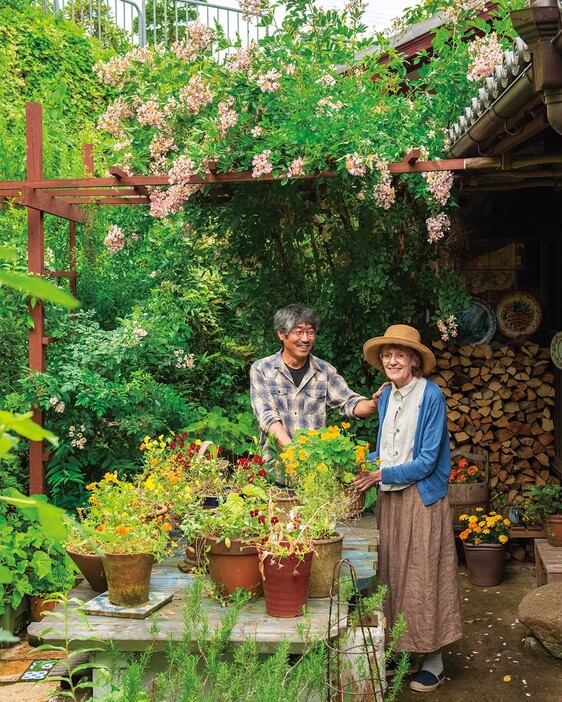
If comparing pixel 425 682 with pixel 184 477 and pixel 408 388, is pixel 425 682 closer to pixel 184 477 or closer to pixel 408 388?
pixel 408 388

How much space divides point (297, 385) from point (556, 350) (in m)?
2.58

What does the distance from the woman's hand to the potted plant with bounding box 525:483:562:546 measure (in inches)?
98.9

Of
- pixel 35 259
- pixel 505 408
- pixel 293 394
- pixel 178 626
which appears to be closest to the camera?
pixel 178 626

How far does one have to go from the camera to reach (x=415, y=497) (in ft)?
13.6

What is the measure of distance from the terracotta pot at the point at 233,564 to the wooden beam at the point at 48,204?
3.32m

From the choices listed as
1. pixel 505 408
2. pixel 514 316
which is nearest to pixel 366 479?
pixel 505 408

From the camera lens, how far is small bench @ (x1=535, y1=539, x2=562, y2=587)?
534 centimetres

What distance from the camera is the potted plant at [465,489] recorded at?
6.43m

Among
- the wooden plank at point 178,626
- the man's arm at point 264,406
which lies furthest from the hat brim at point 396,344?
the wooden plank at point 178,626

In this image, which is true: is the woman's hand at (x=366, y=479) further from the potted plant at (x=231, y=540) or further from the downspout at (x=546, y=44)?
the downspout at (x=546, y=44)

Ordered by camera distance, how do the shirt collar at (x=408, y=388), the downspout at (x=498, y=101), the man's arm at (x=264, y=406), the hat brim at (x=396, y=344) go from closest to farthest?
the downspout at (x=498, y=101), the hat brim at (x=396, y=344), the shirt collar at (x=408, y=388), the man's arm at (x=264, y=406)

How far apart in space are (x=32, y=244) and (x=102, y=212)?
1.52 metres

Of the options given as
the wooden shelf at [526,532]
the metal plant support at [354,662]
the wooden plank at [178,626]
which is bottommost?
the wooden shelf at [526,532]

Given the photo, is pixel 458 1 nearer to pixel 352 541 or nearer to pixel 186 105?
pixel 186 105
